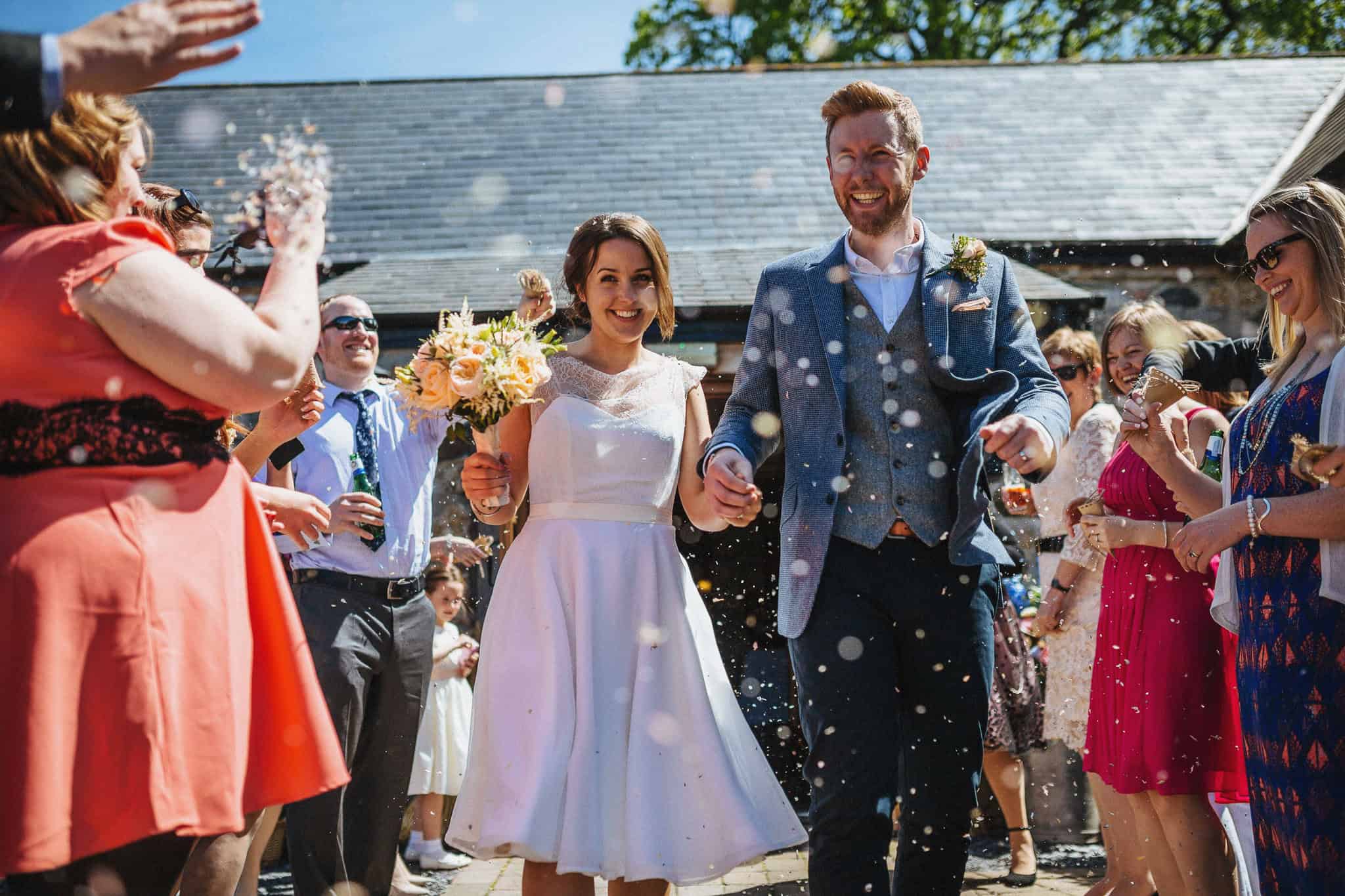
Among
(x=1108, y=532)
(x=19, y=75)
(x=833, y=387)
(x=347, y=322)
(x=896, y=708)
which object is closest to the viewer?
(x=19, y=75)

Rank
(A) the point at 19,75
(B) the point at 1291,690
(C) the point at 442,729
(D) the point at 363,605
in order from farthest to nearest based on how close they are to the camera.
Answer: (C) the point at 442,729 → (D) the point at 363,605 → (B) the point at 1291,690 → (A) the point at 19,75

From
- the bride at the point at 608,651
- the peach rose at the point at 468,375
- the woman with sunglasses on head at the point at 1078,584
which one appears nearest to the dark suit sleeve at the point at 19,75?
the peach rose at the point at 468,375

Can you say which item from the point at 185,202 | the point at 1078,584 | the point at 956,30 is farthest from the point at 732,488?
the point at 956,30

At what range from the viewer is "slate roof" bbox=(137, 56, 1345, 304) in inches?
443

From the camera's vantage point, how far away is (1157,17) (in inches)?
1196

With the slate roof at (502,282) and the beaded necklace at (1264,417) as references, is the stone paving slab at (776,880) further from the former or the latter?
the slate roof at (502,282)

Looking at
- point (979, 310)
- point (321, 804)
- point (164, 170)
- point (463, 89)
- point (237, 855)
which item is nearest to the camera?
point (979, 310)

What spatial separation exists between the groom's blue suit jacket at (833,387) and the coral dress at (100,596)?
5.61 feet

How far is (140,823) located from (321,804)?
8.89 ft

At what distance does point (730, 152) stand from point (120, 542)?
1232 cm

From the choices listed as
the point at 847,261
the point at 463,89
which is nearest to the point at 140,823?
the point at 847,261

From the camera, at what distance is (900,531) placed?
10.5 feet

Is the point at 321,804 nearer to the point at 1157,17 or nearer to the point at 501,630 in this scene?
the point at 501,630

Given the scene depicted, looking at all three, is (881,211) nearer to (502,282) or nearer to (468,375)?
(468,375)
